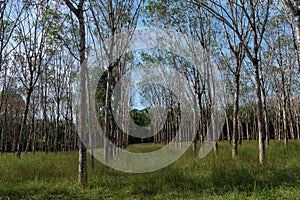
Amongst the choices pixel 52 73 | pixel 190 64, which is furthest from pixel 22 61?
pixel 190 64

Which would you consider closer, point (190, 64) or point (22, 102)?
point (190, 64)

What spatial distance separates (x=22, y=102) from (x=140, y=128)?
14.1m

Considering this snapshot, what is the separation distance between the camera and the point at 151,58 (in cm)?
1664

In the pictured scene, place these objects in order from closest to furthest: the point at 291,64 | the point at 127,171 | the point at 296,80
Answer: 1. the point at 127,171
2. the point at 291,64
3. the point at 296,80

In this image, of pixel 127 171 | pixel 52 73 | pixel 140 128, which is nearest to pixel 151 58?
pixel 52 73

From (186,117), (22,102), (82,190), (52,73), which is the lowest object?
(82,190)

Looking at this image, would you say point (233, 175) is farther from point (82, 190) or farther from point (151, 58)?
point (151, 58)

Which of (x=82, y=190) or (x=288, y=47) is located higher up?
(x=288, y=47)

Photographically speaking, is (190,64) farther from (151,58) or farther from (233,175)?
(233,175)

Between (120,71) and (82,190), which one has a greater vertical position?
(120,71)

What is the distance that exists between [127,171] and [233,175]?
125 inches

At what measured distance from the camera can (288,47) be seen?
15242 mm

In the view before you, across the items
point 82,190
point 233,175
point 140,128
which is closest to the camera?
point 82,190

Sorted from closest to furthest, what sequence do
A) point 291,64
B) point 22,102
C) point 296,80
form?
point 291,64 < point 296,80 < point 22,102
